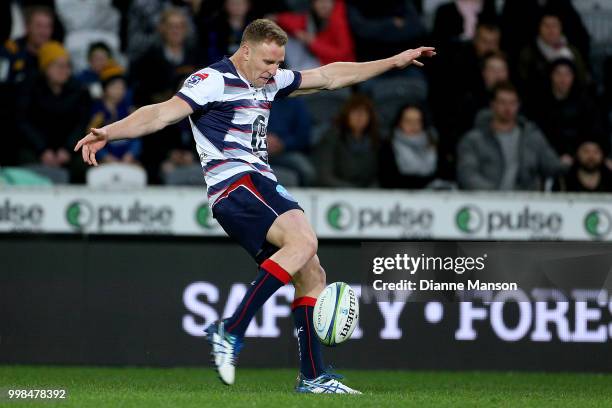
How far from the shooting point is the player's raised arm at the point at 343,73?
7957 mm

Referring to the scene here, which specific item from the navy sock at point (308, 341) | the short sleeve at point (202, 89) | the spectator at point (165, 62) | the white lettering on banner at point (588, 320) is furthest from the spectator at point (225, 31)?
the navy sock at point (308, 341)

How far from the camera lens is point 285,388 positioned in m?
8.30

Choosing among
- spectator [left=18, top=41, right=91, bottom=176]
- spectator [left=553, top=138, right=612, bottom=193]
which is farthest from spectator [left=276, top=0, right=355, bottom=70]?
spectator [left=553, top=138, right=612, bottom=193]

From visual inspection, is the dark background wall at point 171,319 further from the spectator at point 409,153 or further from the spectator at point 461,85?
the spectator at point 461,85

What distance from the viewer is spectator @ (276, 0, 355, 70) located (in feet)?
46.3

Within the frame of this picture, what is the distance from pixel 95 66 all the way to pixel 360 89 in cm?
294

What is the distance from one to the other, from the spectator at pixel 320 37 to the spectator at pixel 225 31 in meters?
0.51

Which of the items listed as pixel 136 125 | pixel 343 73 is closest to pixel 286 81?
pixel 343 73

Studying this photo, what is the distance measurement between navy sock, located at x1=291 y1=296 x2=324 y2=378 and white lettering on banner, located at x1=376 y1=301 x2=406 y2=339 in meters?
3.03

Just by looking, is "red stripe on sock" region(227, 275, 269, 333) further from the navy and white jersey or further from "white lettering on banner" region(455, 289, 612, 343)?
"white lettering on banner" region(455, 289, 612, 343)

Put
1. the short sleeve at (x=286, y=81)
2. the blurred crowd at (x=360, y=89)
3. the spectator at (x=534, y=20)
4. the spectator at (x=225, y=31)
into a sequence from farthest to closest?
the spectator at (x=534, y=20) → the spectator at (x=225, y=31) → the blurred crowd at (x=360, y=89) → the short sleeve at (x=286, y=81)

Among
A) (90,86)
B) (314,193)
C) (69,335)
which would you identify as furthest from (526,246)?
(90,86)

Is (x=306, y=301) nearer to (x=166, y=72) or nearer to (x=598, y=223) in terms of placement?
(x=598, y=223)

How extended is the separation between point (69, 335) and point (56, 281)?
0.47 meters
